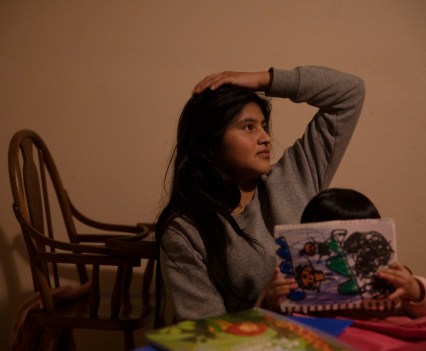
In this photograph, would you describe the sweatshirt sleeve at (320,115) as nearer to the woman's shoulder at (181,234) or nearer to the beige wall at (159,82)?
the woman's shoulder at (181,234)

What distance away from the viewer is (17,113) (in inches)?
73.7

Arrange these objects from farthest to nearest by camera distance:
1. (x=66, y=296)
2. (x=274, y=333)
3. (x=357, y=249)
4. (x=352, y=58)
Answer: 1. (x=352, y=58)
2. (x=66, y=296)
3. (x=357, y=249)
4. (x=274, y=333)

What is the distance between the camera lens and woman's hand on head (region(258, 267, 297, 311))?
0.80 meters

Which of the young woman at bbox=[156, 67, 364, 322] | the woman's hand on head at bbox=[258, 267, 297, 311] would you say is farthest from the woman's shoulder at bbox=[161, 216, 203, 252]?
the woman's hand on head at bbox=[258, 267, 297, 311]

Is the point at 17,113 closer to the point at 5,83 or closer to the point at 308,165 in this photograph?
the point at 5,83

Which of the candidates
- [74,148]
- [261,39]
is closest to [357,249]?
[261,39]

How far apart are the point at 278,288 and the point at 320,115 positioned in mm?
591

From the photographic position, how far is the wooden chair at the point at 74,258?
50.2 inches

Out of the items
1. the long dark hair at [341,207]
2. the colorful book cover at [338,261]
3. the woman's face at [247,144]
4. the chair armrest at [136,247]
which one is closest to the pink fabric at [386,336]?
the colorful book cover at [338,261]

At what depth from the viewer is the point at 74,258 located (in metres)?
1.30

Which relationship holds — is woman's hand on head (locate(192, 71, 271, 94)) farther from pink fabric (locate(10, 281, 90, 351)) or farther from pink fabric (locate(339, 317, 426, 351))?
pink fabric (locate(10, 281, 90, 351))

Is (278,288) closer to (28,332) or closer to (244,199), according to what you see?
(244,199)

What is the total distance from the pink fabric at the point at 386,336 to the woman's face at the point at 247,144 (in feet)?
1.64

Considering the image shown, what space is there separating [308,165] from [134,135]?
82 cm
